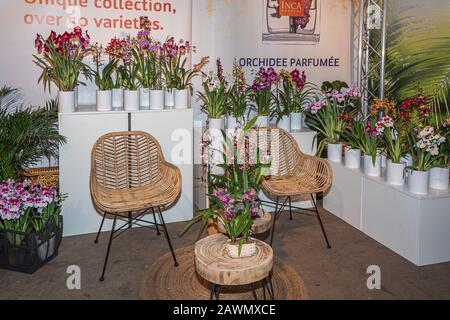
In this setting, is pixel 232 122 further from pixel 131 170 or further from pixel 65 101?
pixel 65 101

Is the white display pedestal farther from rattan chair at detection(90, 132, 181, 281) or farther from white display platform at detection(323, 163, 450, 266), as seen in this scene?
rattan chair at detection(90, 132, 181, 281)

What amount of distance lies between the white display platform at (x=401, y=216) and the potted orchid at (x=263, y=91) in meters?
0.91

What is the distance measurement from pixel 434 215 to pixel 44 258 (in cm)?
289

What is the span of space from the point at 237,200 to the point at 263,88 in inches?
81.2

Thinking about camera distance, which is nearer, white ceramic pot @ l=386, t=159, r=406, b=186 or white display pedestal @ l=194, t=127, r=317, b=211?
white ceramic pot @ l=386, t=159, r=406, b=186

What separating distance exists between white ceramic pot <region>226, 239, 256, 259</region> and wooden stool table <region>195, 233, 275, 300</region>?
1.0 inches

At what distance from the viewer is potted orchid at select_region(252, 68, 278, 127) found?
180 inches

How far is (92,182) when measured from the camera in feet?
11.5

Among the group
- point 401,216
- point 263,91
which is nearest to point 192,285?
point 401,216

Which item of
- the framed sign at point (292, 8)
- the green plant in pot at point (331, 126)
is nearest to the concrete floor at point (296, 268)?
the green plant in pot at point (331, 126)

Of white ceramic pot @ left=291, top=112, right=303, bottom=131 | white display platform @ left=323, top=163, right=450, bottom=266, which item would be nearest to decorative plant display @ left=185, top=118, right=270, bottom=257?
white display platform @ left=323, top=163, right=450, bottom=266

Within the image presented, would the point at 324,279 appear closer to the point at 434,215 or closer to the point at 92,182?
the point at 434,215

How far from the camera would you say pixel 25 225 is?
3512mm

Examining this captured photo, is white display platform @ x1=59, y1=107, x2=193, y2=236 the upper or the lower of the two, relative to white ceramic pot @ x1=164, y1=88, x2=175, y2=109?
lower
